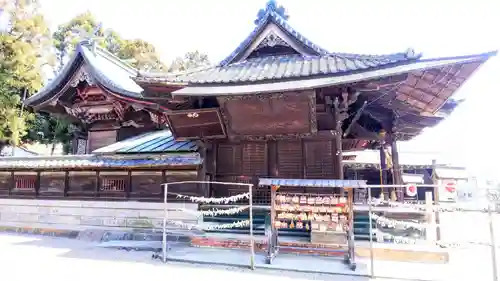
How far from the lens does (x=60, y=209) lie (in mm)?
13078

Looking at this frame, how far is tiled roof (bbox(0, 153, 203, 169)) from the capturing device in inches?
444

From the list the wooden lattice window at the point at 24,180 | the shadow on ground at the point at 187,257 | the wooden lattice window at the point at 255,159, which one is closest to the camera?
the shadow on ground at the point at 187,257

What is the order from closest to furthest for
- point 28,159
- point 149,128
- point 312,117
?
point 312,117 < point 28,159 < point 149,128

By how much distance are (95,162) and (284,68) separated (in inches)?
325

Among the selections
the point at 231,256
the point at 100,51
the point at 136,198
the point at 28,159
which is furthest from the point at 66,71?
the point at 231,256

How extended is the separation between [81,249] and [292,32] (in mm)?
10320

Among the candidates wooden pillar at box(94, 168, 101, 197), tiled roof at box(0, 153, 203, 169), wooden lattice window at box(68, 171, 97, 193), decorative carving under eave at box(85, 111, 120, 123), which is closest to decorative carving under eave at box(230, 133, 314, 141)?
tiled roof at box(0, 153, 203, 169)

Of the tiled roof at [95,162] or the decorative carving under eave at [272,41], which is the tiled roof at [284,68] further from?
the tiled roof at [95,162]

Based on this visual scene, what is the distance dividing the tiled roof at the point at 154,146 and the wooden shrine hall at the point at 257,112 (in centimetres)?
5

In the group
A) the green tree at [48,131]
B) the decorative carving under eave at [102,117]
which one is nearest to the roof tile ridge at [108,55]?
the decorative carving under eave at [102,117]

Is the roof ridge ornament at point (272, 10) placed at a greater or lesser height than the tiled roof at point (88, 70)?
greater

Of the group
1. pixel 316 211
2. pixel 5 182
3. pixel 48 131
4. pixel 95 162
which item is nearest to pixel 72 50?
pixel 48 131

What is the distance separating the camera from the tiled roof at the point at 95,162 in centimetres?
1127

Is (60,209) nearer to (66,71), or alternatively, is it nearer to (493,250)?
(66,71)
